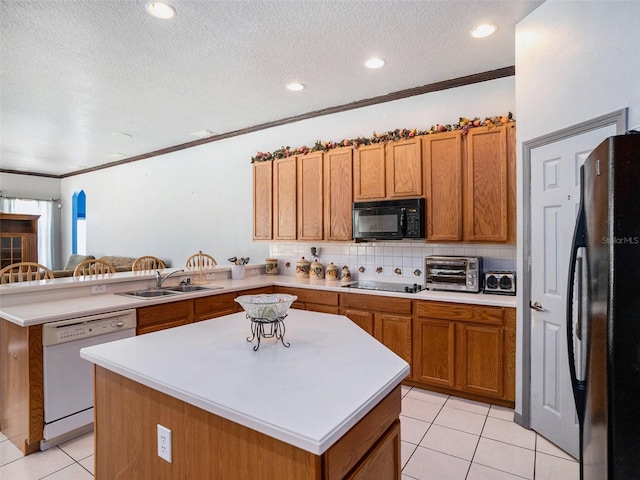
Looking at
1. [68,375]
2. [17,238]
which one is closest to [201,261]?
[68,375]

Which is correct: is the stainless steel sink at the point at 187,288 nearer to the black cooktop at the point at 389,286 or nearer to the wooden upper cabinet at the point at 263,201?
the wooden upper cabinet at the point at 263,201

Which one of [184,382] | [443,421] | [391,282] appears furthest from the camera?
[391,282]

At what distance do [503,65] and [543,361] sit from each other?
246 cm

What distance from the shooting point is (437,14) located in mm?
2400

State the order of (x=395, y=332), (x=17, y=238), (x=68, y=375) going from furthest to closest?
(x=17, y=238)
(x=395, y=332)
(x=68, y=375)

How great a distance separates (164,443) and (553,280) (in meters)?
2.37

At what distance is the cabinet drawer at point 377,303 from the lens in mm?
3170

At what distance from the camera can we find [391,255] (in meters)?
3.81

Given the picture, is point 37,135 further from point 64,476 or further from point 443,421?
point 443,421

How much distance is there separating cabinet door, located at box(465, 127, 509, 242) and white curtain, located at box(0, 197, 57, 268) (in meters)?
8.90

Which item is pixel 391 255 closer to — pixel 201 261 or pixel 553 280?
pixel 553 280

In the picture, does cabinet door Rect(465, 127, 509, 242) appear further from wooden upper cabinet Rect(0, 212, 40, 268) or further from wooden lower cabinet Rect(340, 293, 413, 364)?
wooden upper cabinet Rect(0, 212, 40, 268)

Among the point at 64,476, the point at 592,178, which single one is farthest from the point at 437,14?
the point at 64,476

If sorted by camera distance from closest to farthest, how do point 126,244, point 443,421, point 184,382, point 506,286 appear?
point 184,382 < point 443,421 < point 506,286 < point 126,244
